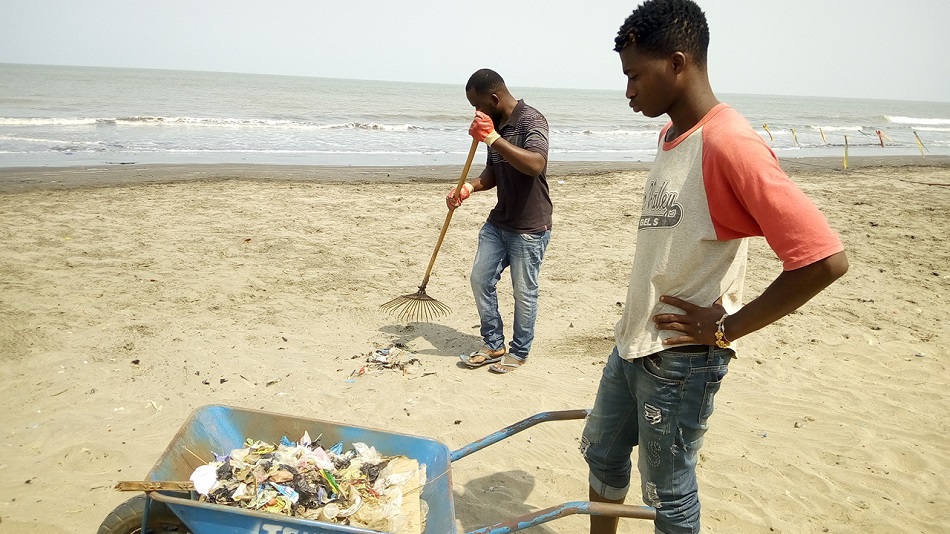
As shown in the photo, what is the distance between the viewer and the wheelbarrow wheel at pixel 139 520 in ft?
7.47

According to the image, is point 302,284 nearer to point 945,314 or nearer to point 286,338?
point 286,338

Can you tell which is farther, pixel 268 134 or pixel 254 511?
pixel 268 134

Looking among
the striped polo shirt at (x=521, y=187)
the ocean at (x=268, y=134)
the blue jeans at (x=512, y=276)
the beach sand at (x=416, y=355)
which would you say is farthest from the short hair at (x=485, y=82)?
the ocean at (x=268, y=134)

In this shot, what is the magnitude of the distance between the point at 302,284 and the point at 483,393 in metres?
A: 2.48

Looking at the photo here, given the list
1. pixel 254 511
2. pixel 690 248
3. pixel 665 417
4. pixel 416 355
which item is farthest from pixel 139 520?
pixel 416 355

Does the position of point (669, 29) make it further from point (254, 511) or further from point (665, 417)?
point (254, 511)

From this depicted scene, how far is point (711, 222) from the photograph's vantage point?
6.14ft

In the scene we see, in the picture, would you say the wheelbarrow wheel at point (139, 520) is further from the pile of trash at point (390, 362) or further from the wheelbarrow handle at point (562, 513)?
the pile of trash at point (390, 362)

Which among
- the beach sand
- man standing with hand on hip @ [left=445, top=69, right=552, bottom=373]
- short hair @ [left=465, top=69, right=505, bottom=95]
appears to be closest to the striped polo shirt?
man standing with hand on hip @ [left=445, top=69, right=552, bottom=373]

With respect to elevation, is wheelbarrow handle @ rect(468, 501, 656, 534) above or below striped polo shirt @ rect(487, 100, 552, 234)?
below

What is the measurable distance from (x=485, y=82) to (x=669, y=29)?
2522 millimetres

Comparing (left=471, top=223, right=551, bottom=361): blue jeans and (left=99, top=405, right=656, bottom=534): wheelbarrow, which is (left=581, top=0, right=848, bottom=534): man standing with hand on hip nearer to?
(left=99, top=405, right=656, bottom=534): wheelbarrow

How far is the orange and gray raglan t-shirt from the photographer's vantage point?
1.68 meters

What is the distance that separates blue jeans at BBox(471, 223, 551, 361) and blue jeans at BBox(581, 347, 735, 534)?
2.15 metres
